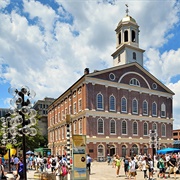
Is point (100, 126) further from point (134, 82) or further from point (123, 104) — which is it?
point (134, 82)

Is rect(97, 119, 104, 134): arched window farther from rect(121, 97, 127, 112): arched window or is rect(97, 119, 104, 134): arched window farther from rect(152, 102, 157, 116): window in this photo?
rect(152, 102, 157, 116): window

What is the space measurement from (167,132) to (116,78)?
17008 millimetres

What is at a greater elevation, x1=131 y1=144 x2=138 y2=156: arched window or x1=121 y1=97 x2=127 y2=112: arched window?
x1=121 y1=97 x2=127 y2=112: arched window

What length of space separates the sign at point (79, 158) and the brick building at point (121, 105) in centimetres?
2593

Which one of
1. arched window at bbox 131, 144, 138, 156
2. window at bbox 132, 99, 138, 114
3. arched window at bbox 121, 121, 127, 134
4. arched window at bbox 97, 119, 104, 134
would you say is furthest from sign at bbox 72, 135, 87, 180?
window at bbox 132, 99, 138, 114

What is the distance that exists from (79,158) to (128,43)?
42.0 meters

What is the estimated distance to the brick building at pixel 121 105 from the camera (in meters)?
44.8

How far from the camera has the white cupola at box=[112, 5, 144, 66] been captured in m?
54.8

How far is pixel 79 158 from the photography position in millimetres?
16719

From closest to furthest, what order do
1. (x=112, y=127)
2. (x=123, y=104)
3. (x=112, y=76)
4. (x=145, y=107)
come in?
(x=112, y=127) → (x=112, y=76) → (x=123, y=104) → (x=145, y=107)

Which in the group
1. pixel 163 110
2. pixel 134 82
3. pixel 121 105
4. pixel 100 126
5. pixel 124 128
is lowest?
pixel 124 128

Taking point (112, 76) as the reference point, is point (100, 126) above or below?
below

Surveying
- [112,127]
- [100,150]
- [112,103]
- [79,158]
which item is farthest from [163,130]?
[79,158]

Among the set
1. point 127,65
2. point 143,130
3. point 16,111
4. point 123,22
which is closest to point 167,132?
point 143,130
